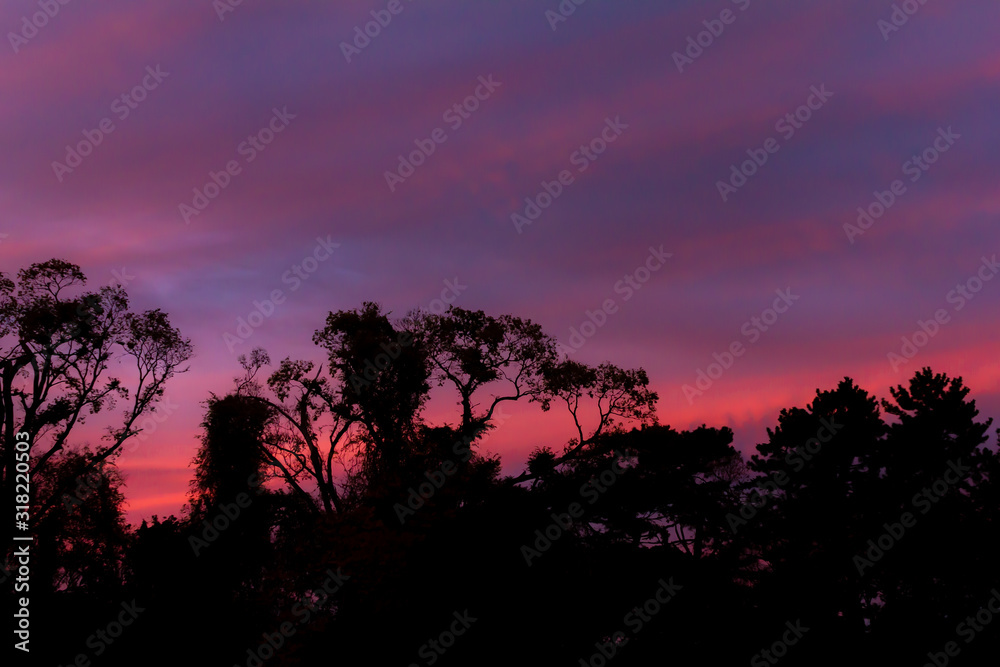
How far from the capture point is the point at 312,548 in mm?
33875

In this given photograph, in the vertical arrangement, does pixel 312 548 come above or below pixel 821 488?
below

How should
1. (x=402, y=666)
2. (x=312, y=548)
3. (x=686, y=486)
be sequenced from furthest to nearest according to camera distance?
(x=686, y=486) → (x=312, y=548) → (x=402, y=666)

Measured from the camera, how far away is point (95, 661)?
30625 millimetres

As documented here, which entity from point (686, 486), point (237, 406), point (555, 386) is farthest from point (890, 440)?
point (237, 406)

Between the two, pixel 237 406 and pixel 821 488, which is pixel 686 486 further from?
pixel 237 406

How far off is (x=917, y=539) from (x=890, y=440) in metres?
6.86

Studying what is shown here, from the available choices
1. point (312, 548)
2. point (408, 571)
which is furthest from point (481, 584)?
point (312, 548)

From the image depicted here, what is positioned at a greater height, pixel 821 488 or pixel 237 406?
pixel 237 406

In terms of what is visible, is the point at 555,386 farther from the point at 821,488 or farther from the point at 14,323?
the point at 14,323

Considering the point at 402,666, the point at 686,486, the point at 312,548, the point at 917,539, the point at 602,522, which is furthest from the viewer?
the point at 917,539

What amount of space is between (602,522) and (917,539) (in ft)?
57.6

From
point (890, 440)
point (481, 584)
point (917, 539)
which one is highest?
point (890, 440)

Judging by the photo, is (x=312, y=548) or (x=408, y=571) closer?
(x=408, y=571)

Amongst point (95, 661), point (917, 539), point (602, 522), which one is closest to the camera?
point (95, 661)
